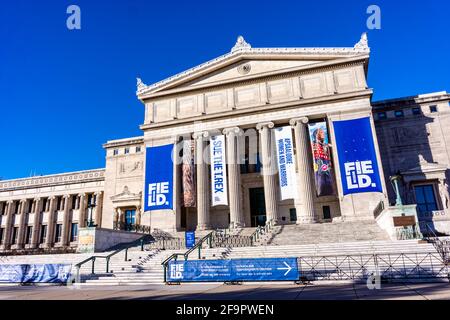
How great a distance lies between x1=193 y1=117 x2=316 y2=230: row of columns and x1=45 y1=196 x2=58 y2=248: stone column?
81.9 feet

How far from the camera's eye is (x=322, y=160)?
31875mm

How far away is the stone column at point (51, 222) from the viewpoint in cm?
4719

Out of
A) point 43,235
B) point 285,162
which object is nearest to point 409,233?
point 285,162

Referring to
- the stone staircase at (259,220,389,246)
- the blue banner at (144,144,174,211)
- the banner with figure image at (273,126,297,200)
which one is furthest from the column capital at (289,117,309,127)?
the blue banner at (144,144,174,211)

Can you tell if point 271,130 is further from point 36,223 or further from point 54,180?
point 36,223

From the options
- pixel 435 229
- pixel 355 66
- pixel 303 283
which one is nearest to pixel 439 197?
pixel 435 229

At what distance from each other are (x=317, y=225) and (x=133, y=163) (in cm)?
2582

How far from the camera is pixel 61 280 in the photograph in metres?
18.3

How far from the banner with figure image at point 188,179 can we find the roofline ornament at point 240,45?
1295 centimetres

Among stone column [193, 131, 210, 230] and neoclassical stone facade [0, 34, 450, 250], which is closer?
neoclassical stone facade [0, 34, 450, 250]

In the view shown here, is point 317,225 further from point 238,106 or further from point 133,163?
point 133,163

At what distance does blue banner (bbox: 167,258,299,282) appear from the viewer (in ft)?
47.5

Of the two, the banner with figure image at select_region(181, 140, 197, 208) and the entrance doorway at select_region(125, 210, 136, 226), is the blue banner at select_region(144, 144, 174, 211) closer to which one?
the banner with figure image at select_region(181, 140, 197, 208)

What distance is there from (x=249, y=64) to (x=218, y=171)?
45.1 feet
